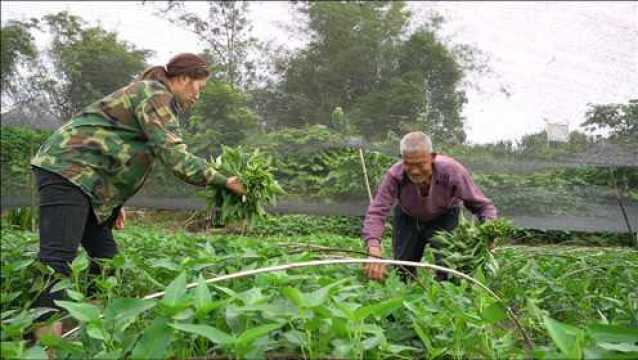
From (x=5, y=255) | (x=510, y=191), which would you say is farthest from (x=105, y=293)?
(x=510, y=191)

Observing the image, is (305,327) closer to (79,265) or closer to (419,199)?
(79,265)

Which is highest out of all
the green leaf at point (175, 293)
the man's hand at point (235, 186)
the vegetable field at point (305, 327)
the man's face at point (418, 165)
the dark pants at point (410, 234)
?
the man's face at point (418, 165)

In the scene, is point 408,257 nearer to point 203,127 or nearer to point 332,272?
point 332,272

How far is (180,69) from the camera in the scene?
7.74 ft

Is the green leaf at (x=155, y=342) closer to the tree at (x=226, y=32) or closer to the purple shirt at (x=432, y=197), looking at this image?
the purple shirt at (x=432, y=197)

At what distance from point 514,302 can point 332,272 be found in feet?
2.48

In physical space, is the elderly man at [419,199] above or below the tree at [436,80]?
below

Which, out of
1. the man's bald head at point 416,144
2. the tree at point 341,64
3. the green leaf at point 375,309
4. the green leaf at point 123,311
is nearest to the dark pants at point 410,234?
the man's bald head at point 416,144

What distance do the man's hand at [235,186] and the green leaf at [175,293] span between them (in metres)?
1.04

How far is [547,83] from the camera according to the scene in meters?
4.49

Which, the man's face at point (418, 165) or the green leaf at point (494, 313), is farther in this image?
the man's face at point (418, 165)

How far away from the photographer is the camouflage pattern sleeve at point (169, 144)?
6.86ft

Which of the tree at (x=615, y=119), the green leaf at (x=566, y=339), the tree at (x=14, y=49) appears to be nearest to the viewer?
the green leaf at (x=566, y=339)

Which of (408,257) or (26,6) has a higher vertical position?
(26,6)
